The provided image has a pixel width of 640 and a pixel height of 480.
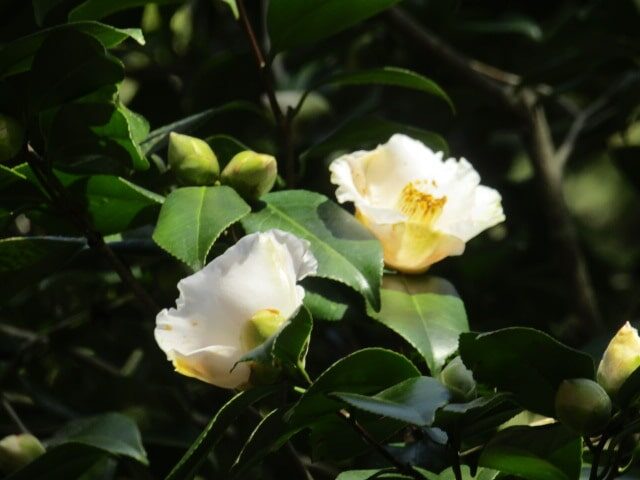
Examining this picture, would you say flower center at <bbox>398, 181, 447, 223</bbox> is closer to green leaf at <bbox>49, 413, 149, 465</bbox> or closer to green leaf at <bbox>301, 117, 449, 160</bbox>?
green leaf at <bbox>301, 117, 449, 160</bbox>

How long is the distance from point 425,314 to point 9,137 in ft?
1.17

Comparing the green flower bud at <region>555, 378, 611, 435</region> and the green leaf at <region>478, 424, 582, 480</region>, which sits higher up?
the green flower bud at <region>555, 378, 611, 435</region>

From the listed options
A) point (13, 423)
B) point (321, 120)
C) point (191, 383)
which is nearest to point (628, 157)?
point (321, 120)

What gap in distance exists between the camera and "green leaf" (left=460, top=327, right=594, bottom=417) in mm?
856

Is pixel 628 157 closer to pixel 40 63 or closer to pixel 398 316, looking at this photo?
pixel 398 316

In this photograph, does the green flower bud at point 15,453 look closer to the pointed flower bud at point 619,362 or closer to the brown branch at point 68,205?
the brown branch at point 68,205

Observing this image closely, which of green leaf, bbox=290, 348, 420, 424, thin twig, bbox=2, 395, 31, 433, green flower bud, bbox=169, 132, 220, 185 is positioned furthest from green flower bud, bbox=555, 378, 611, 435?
thin twig, bbox=2, 395, 31, 433

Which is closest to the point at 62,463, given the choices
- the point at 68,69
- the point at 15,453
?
the point at 15,453

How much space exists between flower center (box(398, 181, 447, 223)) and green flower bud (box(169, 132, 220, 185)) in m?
0.17

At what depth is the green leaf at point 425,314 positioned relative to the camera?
998 millimetres

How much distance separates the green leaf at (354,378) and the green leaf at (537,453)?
77 mm

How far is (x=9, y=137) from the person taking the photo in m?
0.99

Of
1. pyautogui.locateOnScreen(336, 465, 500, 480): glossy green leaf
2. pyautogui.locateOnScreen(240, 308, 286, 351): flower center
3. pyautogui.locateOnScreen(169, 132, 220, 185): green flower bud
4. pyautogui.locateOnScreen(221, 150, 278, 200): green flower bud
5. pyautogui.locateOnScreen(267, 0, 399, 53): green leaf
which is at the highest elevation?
pyautogui.locateOnScreen(267, 0, 399, 53): green leaf

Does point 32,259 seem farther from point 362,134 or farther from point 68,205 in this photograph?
point 362,134
